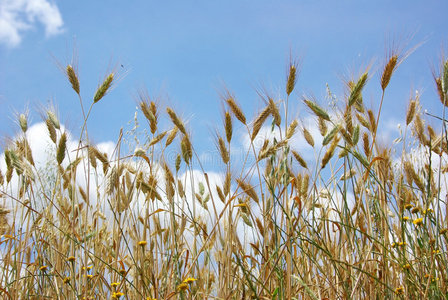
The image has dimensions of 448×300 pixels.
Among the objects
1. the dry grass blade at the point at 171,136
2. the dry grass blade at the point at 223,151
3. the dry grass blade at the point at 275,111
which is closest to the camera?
Answer: the dry grass blade at the point at 275,111

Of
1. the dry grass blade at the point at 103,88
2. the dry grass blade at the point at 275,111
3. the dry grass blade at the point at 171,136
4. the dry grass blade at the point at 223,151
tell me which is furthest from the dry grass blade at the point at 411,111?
the dry grass blade at the point at 103,88

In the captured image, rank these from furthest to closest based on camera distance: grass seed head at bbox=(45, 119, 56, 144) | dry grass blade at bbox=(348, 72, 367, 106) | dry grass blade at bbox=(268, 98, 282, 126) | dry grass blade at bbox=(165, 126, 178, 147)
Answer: dry grass blade at bbox=(165, 126, 178, 147), grass seed head at bbox=(45, 119, 56, 144), dry grass blade at bbox=(268, 98, 282, 126), dry grass blade at bbox=(348, 72, 367, 106)

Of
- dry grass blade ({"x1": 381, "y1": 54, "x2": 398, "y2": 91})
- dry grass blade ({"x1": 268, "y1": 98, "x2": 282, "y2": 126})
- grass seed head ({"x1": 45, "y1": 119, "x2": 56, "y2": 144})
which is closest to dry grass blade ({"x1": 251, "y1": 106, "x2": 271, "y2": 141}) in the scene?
dry grass blade ({"x1": 268, "y1": 98, "x2": 282, "y2": 126})

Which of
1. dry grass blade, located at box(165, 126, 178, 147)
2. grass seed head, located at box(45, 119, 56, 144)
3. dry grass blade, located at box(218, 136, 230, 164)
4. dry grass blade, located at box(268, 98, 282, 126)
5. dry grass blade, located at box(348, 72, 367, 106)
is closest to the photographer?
dry grass blade, located at box(348, 72, 367, 106)

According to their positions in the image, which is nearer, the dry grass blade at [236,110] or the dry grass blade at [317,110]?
the dry grass blade at [317,110]

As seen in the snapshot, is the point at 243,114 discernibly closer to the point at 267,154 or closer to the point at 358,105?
the point at 267,154

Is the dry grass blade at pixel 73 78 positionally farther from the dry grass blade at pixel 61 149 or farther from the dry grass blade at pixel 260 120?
the dry grass blade at pixel 260 120

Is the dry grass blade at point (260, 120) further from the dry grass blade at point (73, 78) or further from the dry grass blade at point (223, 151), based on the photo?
the dry grass blade at point (73, 78)

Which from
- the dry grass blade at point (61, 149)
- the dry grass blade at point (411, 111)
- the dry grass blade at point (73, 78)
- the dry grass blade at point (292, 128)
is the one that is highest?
the dry grass blade at point (73, 78)

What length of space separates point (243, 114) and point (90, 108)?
2.76ft

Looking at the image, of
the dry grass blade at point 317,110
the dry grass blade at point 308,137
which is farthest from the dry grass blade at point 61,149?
the dry grass blade at point 308,137

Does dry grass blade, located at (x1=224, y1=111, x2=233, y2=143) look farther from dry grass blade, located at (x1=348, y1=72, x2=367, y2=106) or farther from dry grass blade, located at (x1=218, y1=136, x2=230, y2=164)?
dry grass blade, located at (x1=348, y1=72, x2=367, y2=106)

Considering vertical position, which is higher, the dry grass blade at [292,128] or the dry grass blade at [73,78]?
the dry grass blade at [73,78]

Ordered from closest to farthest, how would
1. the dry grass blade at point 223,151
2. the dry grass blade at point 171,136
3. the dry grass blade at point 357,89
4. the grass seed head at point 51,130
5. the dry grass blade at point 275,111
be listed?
the dry grass blade at point 357,89, the dry grass blade at point 275,111, the dry grass blade at point 223,151, the grass seed head at point 51,130, the dry grass blade at point 171,136
